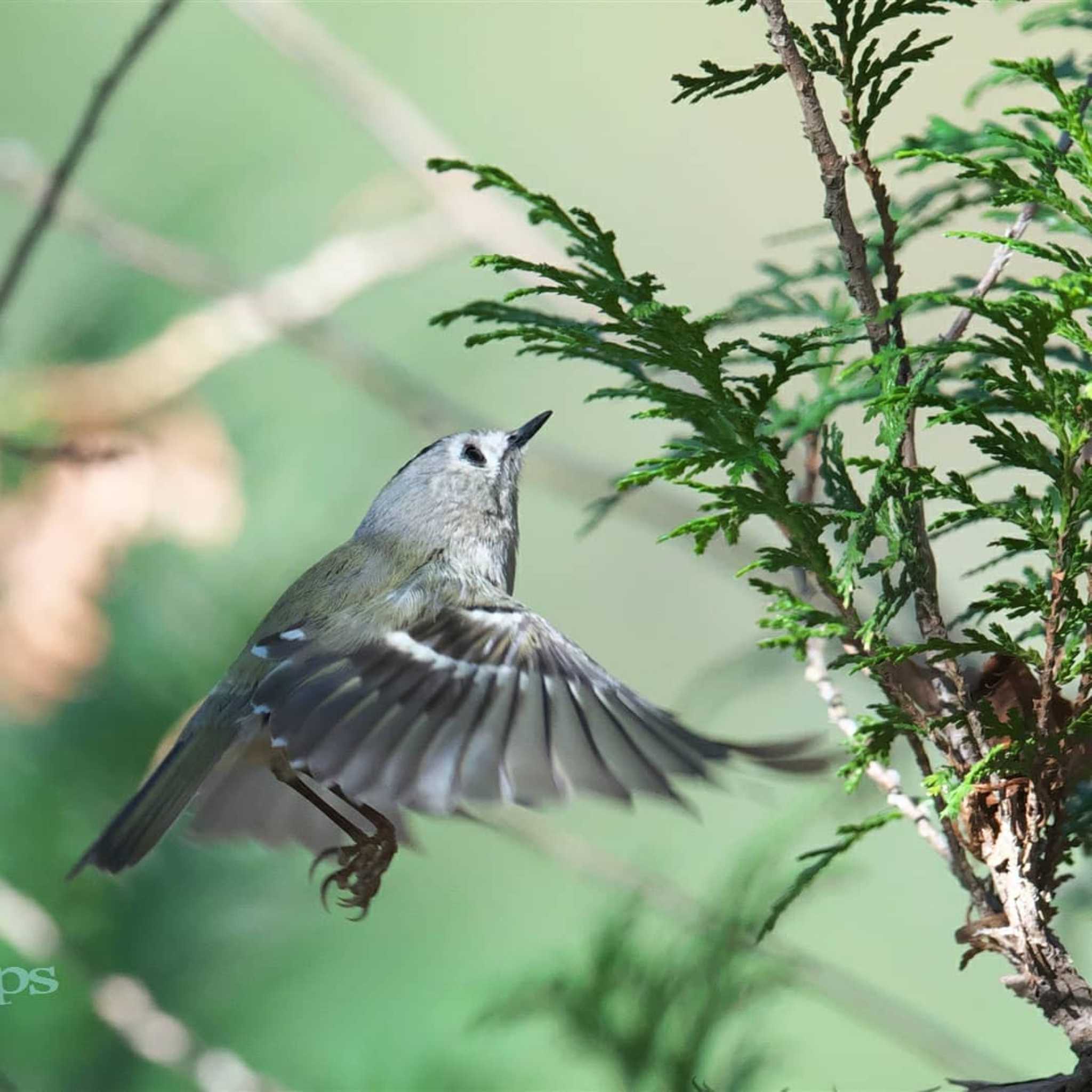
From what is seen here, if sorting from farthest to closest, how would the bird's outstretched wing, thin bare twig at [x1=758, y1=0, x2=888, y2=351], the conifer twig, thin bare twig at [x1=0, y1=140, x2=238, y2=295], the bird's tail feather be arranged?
thin bare twig at [x1=0, y1=140, x2=238, y2=295] → the conifer twig → the bird's tail feather → the bird's outstretched wing → thin bare twig at [x1=758, y1=0, x2=888, y2=351]

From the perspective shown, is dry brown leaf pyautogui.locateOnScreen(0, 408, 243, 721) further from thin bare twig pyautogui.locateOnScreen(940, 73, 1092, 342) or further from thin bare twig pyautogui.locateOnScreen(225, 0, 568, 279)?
thin bare twig pyautogui.locateOnScreen(940, 73, 1092, 342)

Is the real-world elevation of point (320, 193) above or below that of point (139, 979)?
above

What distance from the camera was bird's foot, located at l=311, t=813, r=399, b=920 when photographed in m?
0.88

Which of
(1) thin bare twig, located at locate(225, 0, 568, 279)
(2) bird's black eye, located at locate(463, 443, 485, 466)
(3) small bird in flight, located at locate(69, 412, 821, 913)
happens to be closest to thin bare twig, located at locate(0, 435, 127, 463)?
(3) small bird in flight, located at locate(69, 412, 821, 913)

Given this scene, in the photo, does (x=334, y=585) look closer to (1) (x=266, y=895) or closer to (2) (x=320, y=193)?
(1) (x=266, y=895)

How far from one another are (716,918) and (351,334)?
4.33ft

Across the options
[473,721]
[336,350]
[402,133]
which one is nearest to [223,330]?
[336,350]

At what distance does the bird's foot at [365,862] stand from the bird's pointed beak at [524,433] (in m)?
0.35

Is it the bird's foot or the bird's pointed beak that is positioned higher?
the bird's pointed beak

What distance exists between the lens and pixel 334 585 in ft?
3.29

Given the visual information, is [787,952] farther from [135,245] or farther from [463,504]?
[135,245]

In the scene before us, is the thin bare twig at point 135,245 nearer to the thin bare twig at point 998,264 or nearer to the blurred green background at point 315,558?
the blurred green background at point 315,558

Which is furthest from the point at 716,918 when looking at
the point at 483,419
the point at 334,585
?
the point at 483,419

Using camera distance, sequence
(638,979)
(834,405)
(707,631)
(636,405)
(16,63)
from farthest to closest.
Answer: (16,63) < (707,631) < (636,405) < (638,979) < (834,405)
